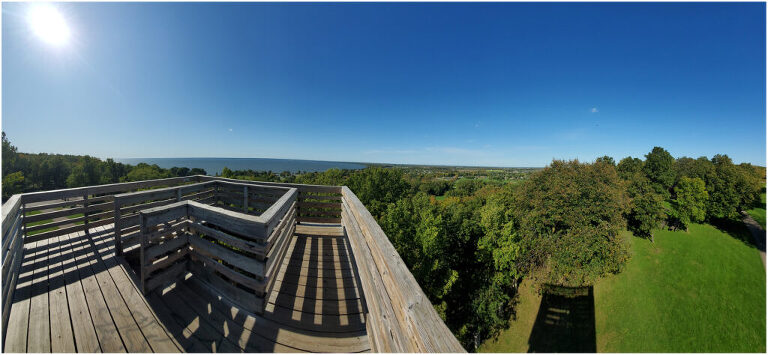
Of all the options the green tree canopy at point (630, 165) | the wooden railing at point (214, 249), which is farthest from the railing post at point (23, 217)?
the green tree canopy at point (630, 165)

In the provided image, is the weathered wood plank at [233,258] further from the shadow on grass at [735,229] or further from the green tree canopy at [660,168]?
the green tree canopy at [660,168]

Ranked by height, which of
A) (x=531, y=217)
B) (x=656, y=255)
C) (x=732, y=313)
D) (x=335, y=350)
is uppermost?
(x=335, y=350)

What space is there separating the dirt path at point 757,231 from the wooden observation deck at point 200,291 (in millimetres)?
35423

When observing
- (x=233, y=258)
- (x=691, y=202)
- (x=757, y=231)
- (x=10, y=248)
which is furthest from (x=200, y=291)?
(x=757, y=231)

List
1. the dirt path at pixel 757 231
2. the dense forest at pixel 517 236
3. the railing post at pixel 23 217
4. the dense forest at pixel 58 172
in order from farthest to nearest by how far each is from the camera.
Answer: the dense forest at pixel 58 172
the dirt path at pixel 757 231
the dense forest at pixel 517 236
the railing post at pixel 23 217

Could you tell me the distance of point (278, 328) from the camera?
2.44 metres

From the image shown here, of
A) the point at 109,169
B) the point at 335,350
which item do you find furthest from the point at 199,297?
the point at 109,169

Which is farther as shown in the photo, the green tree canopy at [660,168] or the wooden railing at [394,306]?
the green tree canopy at [660,168]

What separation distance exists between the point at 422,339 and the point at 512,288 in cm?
1817

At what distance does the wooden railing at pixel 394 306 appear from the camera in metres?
1.23

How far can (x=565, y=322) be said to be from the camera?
520 inches

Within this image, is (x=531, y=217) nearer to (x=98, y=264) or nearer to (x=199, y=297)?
(x=199, y=297)

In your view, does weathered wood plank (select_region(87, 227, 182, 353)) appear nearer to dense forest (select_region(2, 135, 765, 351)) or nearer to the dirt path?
dense forest (select_region(2, 135, 765, 351))

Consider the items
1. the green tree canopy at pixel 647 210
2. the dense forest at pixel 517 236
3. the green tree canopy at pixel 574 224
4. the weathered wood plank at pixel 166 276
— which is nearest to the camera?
the weathered wood plank at pixel 166 276
